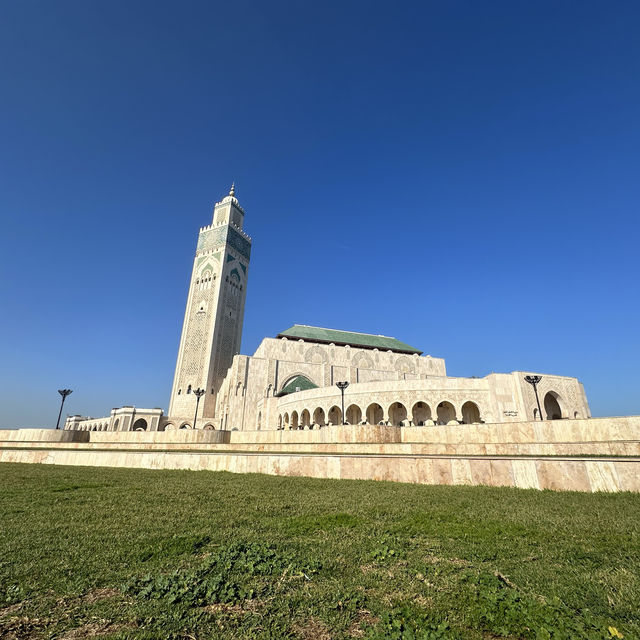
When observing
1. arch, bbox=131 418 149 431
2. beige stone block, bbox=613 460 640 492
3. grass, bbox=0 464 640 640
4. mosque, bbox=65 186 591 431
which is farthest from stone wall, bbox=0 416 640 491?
arch, bbox=131 418 149 431

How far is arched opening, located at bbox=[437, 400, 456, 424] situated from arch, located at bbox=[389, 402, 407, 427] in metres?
2.95

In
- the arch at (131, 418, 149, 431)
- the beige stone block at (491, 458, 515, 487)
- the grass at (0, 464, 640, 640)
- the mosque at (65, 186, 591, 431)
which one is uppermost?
the mosque at (65, 186, 591, 431)

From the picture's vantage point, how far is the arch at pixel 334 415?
3289cm

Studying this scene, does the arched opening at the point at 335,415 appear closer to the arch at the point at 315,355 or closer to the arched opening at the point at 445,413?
the arched opening at the point at 445,413

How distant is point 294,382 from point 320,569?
3934cm

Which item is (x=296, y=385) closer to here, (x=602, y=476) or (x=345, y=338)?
(x=345, y=338)

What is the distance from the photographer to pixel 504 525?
426cm

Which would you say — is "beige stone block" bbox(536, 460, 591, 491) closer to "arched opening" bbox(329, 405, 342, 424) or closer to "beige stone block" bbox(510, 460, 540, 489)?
"beige stone block" bbox(510, 460, 540, 489)

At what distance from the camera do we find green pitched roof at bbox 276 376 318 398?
40875mm

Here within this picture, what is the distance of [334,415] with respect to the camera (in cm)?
3372

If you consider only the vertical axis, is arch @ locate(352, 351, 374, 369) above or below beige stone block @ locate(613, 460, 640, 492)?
above

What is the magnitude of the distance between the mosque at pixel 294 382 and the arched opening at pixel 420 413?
86 millimetres

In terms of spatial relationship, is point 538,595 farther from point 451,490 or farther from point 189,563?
point 451,490

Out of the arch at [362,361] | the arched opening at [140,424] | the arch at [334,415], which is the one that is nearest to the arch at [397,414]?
the arch at [334,415]
